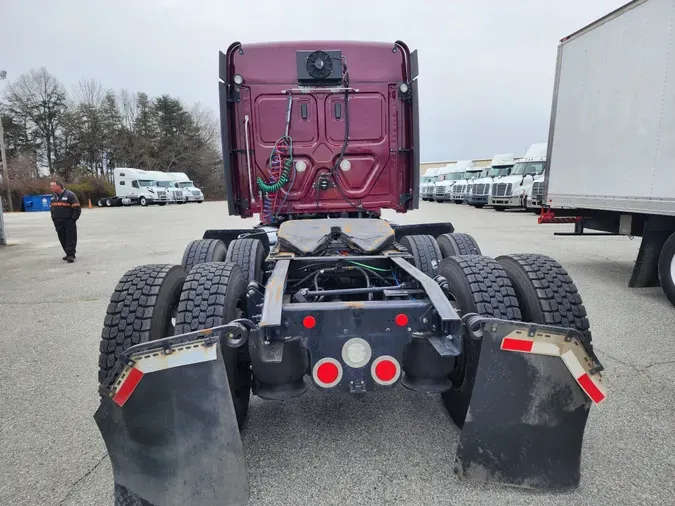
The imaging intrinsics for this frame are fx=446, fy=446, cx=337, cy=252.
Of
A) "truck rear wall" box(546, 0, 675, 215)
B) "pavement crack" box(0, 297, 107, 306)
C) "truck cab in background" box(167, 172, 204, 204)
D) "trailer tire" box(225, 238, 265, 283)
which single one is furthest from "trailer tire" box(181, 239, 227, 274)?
"truck cab in background" box(167, 172, 204, 204)

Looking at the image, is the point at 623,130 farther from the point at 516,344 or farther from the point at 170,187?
the point at 170,187

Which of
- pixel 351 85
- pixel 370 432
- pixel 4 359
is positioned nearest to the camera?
pixel 370 432

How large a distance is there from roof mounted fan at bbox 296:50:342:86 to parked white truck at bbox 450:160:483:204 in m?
23.0

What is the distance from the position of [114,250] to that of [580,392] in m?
11.6

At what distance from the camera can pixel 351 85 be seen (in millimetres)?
4746

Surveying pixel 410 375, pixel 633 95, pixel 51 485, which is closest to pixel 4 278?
pixel 51 485

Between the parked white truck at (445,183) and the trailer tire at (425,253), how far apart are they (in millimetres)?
26572

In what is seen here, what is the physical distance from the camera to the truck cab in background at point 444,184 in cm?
3075

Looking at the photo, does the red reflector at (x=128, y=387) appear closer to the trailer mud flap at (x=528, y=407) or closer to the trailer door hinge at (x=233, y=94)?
the trailer mud flap at (x=528, y=407)

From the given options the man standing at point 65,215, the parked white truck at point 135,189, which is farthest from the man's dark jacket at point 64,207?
the parked white truck at point 135,189

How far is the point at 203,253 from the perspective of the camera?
13.3ft

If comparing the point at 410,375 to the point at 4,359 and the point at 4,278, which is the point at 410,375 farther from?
the point at 4,278

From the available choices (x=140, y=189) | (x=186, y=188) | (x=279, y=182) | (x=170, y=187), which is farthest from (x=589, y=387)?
(x=186, y=188)

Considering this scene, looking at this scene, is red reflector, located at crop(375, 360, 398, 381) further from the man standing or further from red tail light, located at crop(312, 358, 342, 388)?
the man standing
